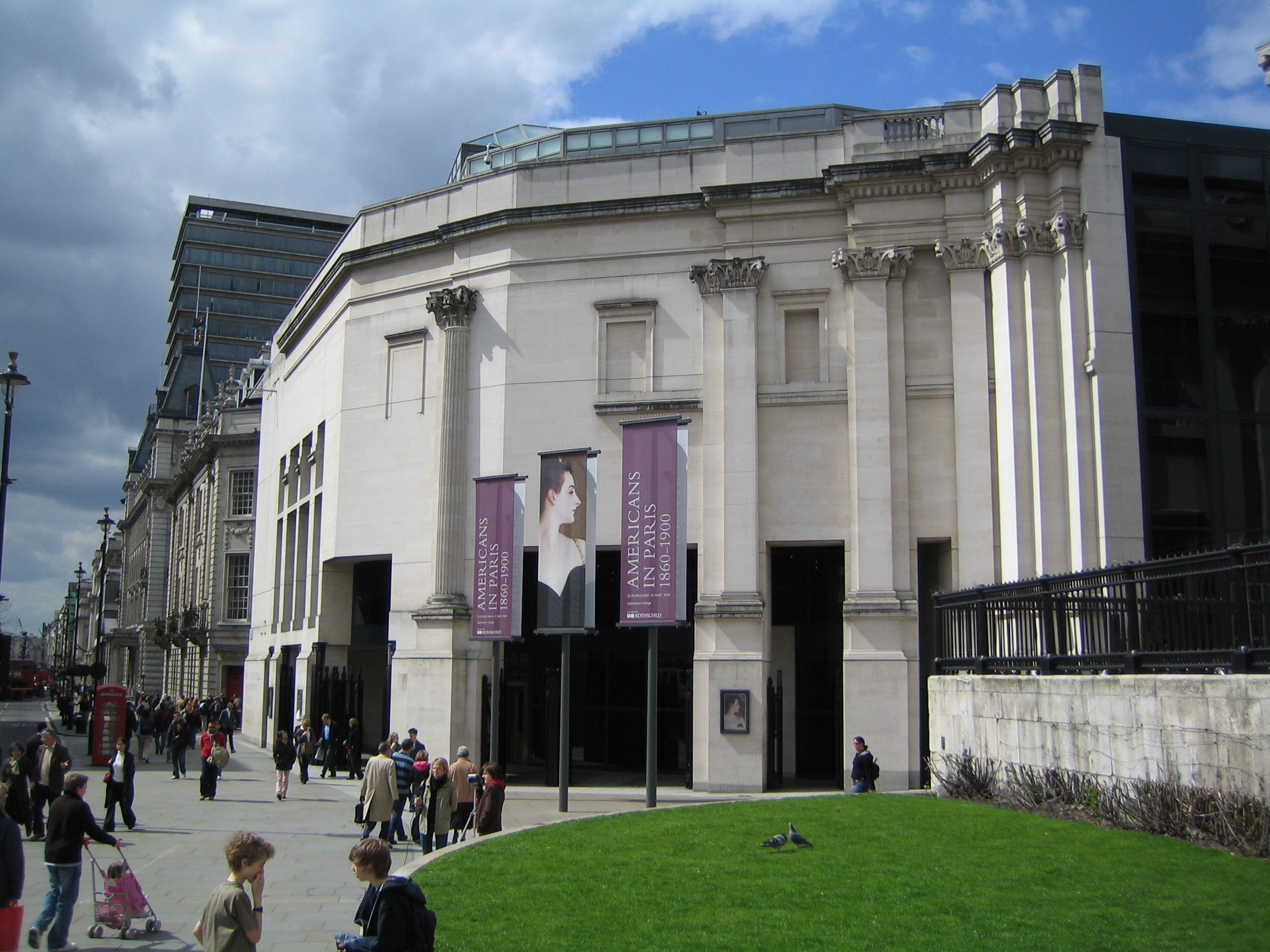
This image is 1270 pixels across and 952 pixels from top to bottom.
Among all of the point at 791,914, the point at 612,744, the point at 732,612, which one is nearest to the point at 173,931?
the point at 791,914

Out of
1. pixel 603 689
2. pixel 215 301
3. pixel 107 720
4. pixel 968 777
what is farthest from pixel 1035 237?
pixel 215 301

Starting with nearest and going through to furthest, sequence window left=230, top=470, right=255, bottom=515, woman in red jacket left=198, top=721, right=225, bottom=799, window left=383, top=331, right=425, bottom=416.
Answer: woman in red jacket left=198, top=721, right=225, bottom=799 → window left=383, top=331, right=425, bottom=416 → window left=230, top=470, right=255, bottom=515

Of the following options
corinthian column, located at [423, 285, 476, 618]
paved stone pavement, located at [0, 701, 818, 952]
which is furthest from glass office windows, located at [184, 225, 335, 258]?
paved stone pavement, located at [0, 701, 818, 952]

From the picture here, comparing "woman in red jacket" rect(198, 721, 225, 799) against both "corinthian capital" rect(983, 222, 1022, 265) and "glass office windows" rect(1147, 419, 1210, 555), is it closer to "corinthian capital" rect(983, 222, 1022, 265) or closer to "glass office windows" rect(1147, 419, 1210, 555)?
"corinthian capital" rect(983, 222, 1022, 265)

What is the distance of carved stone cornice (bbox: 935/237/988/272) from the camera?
27.5 metres

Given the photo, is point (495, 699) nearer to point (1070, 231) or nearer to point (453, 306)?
point (453, 306)

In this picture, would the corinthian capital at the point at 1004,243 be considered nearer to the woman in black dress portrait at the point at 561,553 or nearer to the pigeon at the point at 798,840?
the woman in black dress portrait at the point at 561,553

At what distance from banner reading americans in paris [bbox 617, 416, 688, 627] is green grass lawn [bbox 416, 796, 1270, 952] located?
8330mm

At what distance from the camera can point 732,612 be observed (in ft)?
89.4

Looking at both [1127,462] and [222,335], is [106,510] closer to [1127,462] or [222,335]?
[222,335]

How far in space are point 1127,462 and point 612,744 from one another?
1627cm

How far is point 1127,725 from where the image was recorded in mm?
12828

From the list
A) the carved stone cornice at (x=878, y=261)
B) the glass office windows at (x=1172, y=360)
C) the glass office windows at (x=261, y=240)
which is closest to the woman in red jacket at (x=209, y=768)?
the carved stone cornice at (x=878, y=261)

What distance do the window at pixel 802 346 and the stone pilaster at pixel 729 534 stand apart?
0.89 m
